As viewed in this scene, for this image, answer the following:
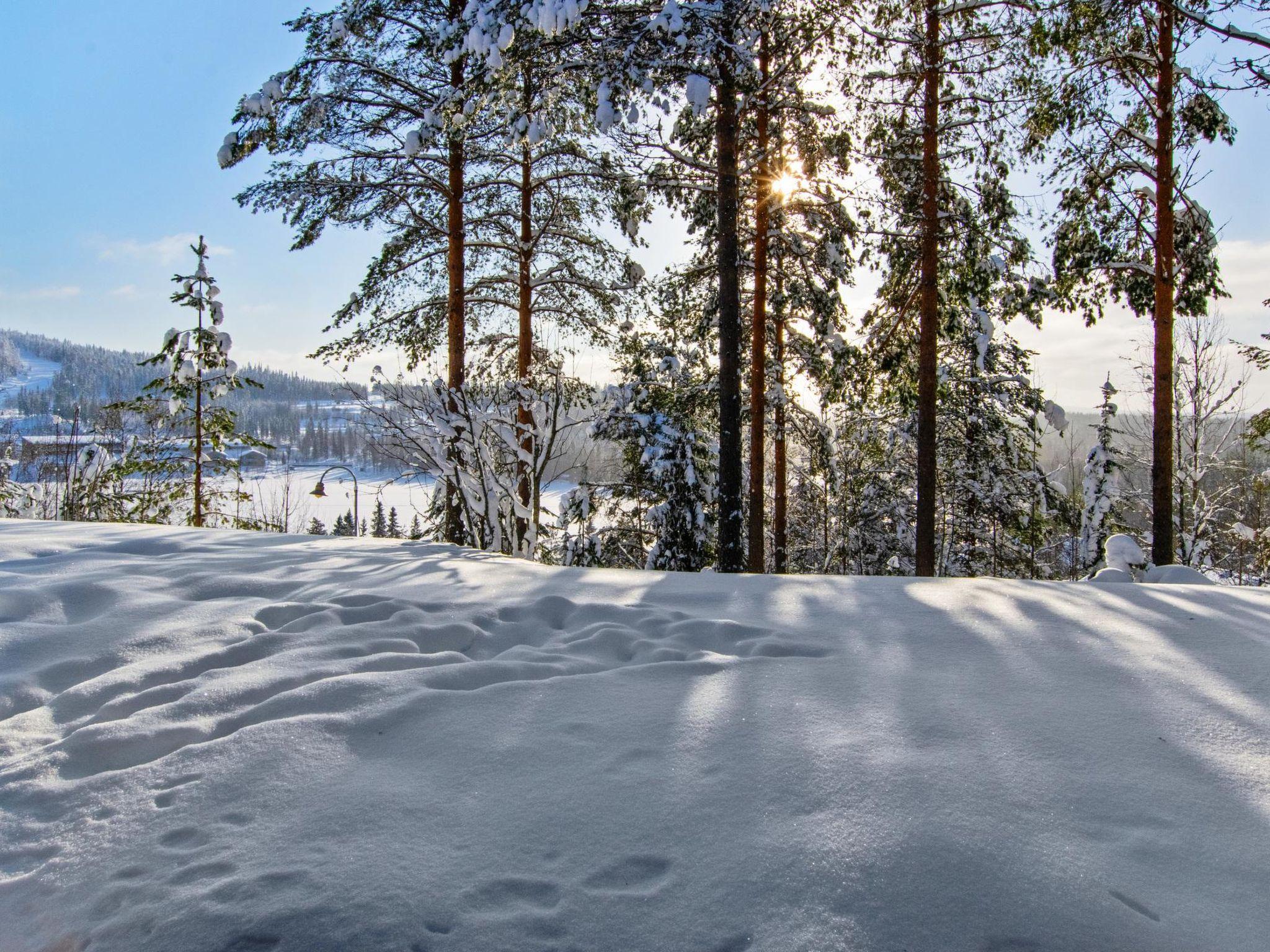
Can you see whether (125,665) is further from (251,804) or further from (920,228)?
Result: (920,228)

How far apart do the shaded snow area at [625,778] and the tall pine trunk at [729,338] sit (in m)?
4.71

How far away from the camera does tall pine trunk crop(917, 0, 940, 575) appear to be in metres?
7.77

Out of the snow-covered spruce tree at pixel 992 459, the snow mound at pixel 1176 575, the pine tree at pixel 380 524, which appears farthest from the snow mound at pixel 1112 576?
the pine tree at pixel 380 524

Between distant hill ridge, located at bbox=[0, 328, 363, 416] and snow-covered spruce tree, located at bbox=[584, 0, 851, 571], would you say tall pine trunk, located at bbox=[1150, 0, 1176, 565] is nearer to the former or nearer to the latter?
snow-covered spruce tree, located at bbox=[584, 0, 851, 571]

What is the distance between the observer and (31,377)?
374 feet

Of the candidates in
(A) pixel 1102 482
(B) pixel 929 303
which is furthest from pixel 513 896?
(A) pixel 1102 482

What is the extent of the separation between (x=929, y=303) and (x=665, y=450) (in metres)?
5.33

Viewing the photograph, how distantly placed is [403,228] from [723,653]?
28.1 ft

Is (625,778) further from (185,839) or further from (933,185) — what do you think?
(933,185)

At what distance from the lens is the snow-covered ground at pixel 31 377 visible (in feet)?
318

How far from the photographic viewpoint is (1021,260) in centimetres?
809

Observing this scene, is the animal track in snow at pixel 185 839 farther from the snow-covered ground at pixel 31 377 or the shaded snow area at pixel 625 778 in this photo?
the snow-covered ground at pixel 31 377

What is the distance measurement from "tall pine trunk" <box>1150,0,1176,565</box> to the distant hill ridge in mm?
63637

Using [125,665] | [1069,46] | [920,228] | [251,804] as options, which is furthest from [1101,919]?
[1069,46]
